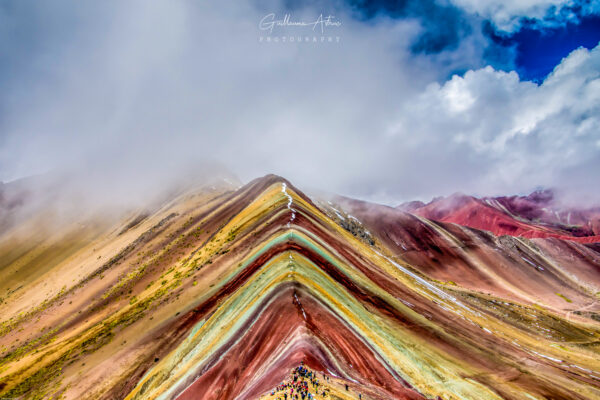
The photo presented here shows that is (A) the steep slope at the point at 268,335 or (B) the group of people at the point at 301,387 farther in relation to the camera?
(A) the steep slope at the point at 268,335

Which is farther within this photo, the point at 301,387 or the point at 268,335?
the point at 268,335

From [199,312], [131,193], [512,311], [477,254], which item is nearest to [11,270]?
[131,193]

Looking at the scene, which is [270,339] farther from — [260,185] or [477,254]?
[477,254]

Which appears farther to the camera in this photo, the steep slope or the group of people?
the steep slope

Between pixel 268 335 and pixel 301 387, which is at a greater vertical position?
pixel 301 387
